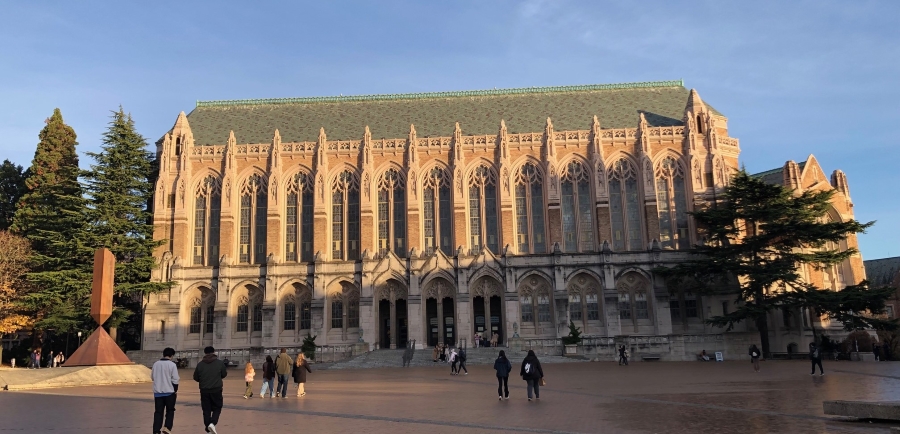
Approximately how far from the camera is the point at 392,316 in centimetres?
5134

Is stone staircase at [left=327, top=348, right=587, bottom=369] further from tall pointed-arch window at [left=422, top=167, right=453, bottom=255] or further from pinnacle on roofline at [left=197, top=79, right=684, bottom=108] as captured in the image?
pinnacle on roofline at [left=197, top=79, right=684, bottom=108]

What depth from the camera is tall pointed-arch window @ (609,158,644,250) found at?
5325cm

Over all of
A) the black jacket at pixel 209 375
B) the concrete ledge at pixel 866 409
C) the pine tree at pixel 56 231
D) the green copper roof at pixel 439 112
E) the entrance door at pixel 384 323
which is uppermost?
the green copper roof at pixel 439 112

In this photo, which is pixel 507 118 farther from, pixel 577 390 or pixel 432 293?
pixel 577 390

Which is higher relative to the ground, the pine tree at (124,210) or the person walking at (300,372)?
the pine tree at (124,210)

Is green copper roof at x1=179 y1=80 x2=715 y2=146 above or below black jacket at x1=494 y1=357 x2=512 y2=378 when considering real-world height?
above

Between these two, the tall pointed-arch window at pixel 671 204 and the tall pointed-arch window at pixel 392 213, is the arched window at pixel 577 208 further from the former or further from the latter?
the tall pointed-arch window at pixel 392 213

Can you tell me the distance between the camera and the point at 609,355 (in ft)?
145

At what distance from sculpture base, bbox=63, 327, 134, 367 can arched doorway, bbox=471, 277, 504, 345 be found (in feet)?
84.3

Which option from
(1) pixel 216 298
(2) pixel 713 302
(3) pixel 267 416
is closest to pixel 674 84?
(2) pixel 713 302

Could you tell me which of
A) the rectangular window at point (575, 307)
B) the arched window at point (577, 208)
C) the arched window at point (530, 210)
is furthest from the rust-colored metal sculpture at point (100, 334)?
the arched window at point (577, 208)

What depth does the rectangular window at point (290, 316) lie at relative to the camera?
52.6 m

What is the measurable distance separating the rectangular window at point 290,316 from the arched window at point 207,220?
22.6ft

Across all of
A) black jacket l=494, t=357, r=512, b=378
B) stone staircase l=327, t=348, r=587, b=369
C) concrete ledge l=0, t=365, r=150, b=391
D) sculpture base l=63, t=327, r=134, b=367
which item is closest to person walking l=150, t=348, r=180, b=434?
black jacket l=494, t=357, r=512, b=378
